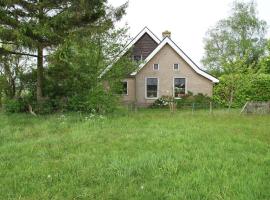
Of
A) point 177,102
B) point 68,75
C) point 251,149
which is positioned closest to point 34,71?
point 68,75

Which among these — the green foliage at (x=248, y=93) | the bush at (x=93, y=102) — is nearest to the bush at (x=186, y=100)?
the green foliage at (x=248, y=93)

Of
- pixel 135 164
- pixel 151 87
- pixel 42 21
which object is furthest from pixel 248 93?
pixel 135 164

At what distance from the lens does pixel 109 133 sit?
11.8 m

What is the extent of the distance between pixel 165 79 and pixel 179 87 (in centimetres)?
129

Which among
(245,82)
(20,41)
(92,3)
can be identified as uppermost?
(92,3)

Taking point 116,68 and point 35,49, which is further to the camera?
point 116,68

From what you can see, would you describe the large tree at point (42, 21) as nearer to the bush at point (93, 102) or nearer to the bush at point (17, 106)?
the bush at point (17, 106)

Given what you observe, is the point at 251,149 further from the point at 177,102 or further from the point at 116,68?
the point at 177,102

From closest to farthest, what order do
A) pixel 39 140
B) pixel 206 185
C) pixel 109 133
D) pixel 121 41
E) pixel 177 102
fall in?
pixel 206 185
pixel 39 140
pixel 109 133
pixel 121 41
pixel 177 102

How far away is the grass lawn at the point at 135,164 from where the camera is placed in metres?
5.79

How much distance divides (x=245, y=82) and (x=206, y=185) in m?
18.9

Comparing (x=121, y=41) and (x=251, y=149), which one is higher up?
(x=121, y=41)

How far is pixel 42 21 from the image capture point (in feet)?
54.7

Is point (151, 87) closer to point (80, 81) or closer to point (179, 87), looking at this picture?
point (179, 87)
